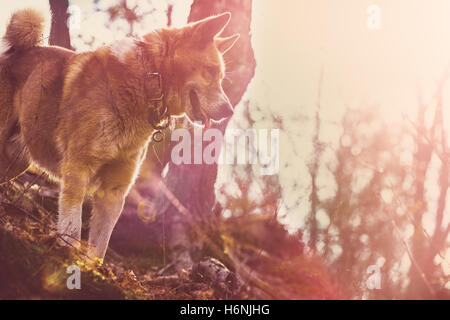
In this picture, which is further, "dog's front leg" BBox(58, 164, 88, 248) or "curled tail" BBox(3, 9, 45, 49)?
"curled tail" BBox(3, 9, 45, 49)

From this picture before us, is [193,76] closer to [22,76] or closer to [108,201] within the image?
[108,201]

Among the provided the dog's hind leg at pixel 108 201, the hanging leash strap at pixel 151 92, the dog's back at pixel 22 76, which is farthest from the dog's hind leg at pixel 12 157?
the hanging leash strap at pixel 151 92

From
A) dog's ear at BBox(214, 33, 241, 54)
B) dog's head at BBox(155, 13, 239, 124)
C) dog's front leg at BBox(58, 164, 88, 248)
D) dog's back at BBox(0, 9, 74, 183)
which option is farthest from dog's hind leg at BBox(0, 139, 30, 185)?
dog's ear at BBox(214, 33, 241, 54)

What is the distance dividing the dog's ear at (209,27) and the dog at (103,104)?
0.01 metres

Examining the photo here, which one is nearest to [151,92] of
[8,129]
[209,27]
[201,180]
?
[209,27]

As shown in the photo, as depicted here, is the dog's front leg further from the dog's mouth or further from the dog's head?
the dog's mouth

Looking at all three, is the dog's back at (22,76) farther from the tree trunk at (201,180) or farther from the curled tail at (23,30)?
the tree trunk at (201,180)

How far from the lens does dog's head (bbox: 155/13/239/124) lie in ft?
14.6

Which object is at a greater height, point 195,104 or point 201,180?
point 195,104

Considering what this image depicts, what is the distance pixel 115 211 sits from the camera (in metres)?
4.53

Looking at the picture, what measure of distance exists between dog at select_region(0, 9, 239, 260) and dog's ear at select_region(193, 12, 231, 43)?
0.04ft

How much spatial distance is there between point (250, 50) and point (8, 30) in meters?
3.56

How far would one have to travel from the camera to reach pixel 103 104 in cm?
428

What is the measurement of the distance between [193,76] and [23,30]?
2229 mm
